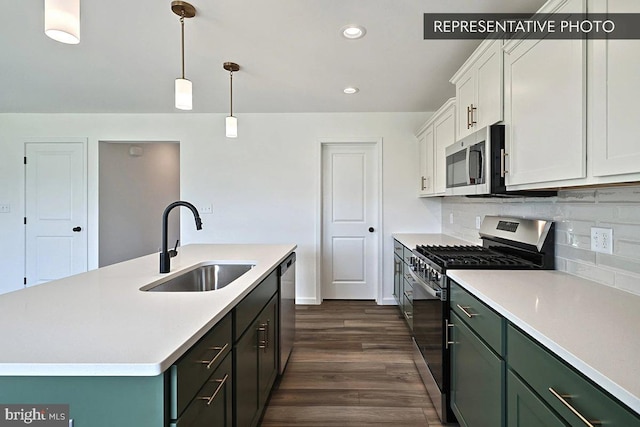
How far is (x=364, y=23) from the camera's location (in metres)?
2.10

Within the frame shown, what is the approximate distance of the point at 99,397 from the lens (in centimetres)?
81

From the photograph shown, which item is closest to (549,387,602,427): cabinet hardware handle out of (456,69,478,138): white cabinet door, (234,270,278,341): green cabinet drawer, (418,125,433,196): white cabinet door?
(234,270,278,341): green cabinet drawer

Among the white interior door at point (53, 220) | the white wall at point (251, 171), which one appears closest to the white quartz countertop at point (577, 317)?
the white wall at point (251, 171)

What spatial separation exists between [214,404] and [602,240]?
178 centimetres

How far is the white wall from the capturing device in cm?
411

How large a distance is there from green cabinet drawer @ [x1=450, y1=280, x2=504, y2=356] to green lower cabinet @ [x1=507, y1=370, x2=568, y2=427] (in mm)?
123

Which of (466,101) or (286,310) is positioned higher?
(466,101)

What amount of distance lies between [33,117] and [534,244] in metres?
5.69

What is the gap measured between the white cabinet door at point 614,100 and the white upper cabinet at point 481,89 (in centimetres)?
66

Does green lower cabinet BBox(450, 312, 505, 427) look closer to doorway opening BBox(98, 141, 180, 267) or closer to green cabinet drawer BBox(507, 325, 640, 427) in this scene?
green cabinet drawer BBox(507, 325, 640, 427)

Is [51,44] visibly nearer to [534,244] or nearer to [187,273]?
[187,273]

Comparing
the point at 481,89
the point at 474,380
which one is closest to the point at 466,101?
the point at 481,89

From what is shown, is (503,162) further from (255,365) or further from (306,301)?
(306,301)

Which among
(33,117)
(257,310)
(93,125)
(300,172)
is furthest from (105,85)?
(257,310)
